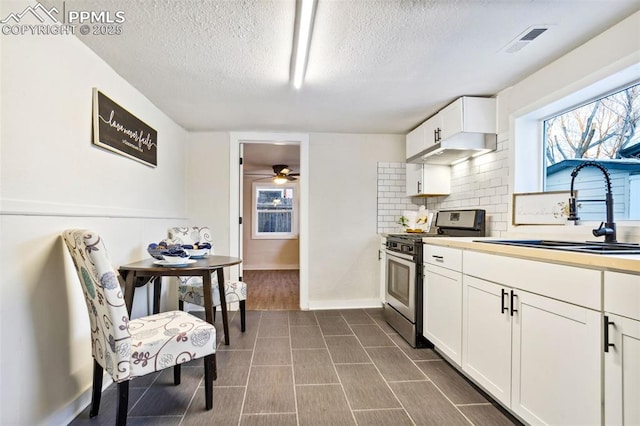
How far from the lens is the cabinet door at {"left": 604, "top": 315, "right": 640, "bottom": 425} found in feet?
3.47

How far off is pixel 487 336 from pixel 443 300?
0.49 m

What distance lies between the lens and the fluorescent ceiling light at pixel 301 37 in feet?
4.92

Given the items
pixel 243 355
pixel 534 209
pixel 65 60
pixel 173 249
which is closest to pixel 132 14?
pixel 65 60

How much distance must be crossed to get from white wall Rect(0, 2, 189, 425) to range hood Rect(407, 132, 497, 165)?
2615 mm

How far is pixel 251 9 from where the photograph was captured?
5.14ft

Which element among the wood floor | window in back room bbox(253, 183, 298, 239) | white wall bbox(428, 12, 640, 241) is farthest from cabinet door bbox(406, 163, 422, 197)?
window in back room bbox(253, 183, 298, 239)

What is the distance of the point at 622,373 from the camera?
1.10 metres

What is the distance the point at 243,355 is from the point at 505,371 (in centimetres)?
177

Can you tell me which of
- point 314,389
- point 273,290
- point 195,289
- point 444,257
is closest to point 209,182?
point 195,289

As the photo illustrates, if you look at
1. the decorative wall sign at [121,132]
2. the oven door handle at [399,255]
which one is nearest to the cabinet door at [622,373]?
the oven door handle at [399,255]

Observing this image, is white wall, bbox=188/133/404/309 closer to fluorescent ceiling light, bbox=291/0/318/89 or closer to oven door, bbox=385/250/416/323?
oven door, bbox=385/250/416/323

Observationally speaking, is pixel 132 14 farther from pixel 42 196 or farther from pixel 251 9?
pixel 42 196

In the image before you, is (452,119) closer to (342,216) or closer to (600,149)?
(600,149)

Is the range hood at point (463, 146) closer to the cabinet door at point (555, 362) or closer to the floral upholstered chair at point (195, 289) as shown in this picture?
the cabinet door at point (555, 362)
